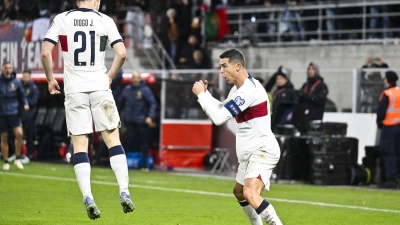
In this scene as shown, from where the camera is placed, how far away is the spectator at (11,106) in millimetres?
19953

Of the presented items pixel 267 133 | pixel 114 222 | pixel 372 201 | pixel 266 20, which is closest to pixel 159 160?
pixel 266 20

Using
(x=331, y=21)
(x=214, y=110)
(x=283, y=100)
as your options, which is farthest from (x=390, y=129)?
(x=214, y=110)

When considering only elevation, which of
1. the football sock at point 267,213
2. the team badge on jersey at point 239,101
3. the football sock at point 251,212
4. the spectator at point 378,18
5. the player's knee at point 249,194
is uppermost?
the spectator at point 378,18

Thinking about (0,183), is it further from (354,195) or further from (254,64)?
(254,64)

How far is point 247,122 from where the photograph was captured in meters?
8.96

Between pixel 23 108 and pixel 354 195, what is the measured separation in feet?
28.8

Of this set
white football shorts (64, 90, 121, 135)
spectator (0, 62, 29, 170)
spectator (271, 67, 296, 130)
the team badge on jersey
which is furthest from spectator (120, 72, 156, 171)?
the team badge on jersey

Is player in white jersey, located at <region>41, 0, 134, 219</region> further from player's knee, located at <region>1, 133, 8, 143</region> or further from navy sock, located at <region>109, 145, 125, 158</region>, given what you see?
player's knee, located at <region>1, 133, 8, 143</region>

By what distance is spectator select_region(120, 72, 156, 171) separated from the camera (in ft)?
70.3

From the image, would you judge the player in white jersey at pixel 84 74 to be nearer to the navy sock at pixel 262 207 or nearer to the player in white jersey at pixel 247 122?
the player in white jersey at pixel 247 122

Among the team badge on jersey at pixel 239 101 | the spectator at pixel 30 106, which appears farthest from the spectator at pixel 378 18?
the team badge on jersey at pixel 239 101

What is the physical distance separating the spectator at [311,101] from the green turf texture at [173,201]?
1661 mm

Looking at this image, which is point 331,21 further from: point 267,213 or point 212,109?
point 267,213

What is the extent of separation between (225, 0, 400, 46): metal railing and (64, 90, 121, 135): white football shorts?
13.7 m
